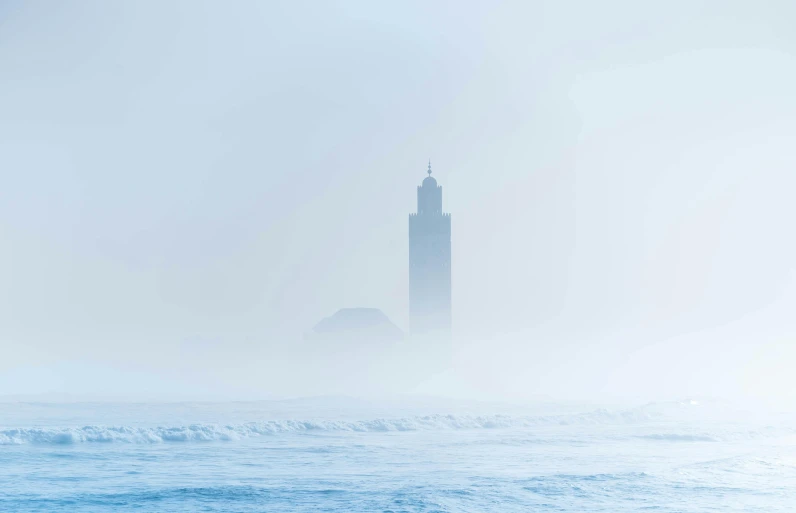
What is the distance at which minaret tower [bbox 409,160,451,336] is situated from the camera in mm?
92062

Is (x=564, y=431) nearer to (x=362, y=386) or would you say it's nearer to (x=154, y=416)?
(x=154, y=416)

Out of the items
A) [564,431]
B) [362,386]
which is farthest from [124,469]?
[362,386]

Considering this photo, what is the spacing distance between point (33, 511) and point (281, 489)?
580 centimetres

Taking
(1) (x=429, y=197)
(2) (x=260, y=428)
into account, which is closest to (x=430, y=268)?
(1) (x=429, y=197)

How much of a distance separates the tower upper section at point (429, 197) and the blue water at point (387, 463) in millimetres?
47099

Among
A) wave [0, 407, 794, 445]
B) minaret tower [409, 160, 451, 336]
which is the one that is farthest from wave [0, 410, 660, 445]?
minaret tower [409, 160, 451, 336]

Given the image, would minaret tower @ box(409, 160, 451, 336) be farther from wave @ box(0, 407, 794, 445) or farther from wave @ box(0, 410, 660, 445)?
wave @ box(0, 410, 660, 445)

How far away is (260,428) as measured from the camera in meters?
38.5

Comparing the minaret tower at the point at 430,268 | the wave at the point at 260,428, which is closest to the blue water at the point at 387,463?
the wave at the point at 260,428

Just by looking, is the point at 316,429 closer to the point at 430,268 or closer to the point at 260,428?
the point at 260,428

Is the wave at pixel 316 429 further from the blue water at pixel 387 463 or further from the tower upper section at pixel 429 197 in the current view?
the tower upper section at pixel 429 197

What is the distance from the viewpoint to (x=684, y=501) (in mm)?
23172

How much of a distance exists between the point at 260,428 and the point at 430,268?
54.5 meters

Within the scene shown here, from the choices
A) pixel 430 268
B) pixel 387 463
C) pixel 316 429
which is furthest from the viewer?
pixel 430 268
